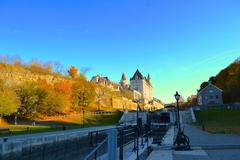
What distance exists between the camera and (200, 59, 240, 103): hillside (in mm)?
95688

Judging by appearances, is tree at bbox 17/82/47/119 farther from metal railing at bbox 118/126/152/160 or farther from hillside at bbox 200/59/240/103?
metal railing at bbox 118/126/152/160

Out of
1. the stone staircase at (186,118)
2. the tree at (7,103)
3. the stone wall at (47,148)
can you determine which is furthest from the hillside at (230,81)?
the stone wall at (47,148)

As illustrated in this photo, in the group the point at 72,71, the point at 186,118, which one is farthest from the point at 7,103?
the point at 72,71

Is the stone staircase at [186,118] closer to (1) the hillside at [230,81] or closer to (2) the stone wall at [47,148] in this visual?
(1) the hillside at [230,81]

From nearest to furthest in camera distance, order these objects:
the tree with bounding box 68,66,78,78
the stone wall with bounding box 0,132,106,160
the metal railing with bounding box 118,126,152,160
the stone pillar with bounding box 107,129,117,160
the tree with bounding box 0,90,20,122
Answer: the stone pillar with bounding box 107,129,117,160, the metal railing with bounding box 118,126,152,160, the stone wall with bounding box 0,132,106,160, the tree with bounding box 0,90,20,122, the tree with bounding box 68,66,78,78

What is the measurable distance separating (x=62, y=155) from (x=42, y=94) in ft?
177

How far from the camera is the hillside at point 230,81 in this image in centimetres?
9569

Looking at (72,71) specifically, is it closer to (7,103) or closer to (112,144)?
(7,103)

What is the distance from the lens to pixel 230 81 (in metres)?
103

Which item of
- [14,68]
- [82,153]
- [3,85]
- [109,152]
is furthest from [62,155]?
[14,68]

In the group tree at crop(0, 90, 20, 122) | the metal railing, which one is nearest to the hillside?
tree at crop(0, 90, 20, 122)

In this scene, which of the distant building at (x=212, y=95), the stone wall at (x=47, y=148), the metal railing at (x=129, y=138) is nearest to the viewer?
the metal railing at (x=129, y=138)

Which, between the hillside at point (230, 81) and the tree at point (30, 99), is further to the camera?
the hillside at point (230, 81)

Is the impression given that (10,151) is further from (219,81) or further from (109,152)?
(219,81)
